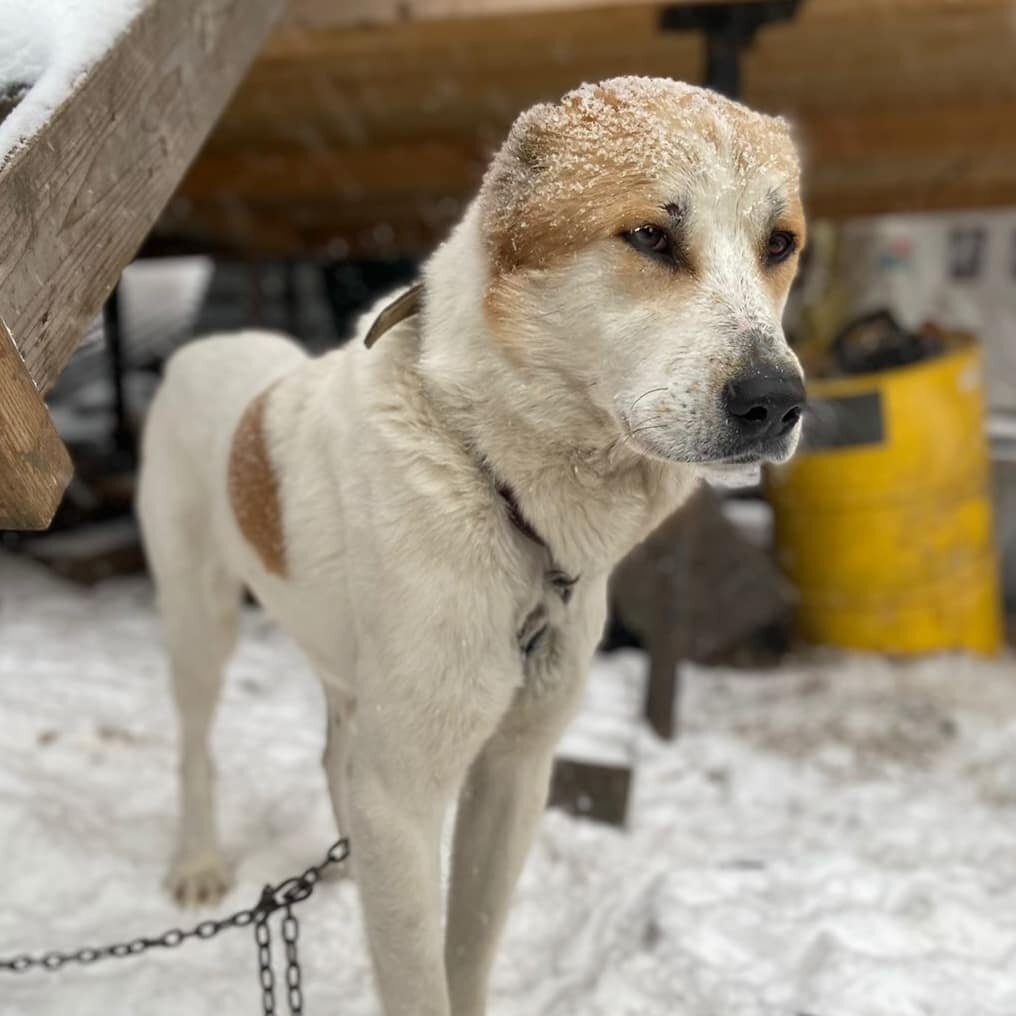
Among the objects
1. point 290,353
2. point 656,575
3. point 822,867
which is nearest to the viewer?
point 290,353

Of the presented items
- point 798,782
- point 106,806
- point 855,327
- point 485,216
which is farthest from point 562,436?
point 855,327

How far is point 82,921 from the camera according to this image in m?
2.74

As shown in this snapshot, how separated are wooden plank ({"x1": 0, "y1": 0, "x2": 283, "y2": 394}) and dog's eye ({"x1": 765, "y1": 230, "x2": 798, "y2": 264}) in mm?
1064

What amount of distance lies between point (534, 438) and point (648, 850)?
1948 millimetres

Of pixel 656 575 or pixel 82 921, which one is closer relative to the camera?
pixel 82 921

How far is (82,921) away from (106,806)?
63 centimetres

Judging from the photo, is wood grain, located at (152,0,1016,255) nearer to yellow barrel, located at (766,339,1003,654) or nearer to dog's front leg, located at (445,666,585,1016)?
yellow barrel, located at (766,339,1003,654)

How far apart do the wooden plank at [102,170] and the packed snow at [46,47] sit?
0.9 inches

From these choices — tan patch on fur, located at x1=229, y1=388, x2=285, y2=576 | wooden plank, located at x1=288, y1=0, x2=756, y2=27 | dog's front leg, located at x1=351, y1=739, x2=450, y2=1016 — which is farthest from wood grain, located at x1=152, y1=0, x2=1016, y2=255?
dog's front leg, located at x1=351, y1=739, x2=450, y2=1016

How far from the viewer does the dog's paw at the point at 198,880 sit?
2887 millimetres

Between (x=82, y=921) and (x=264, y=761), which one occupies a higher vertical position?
(x=82, y=921)

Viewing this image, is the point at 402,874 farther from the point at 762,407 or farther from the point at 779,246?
the point at 779,246

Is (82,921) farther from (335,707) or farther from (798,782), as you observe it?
(798,782)

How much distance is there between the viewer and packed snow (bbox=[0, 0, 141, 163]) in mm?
1622
